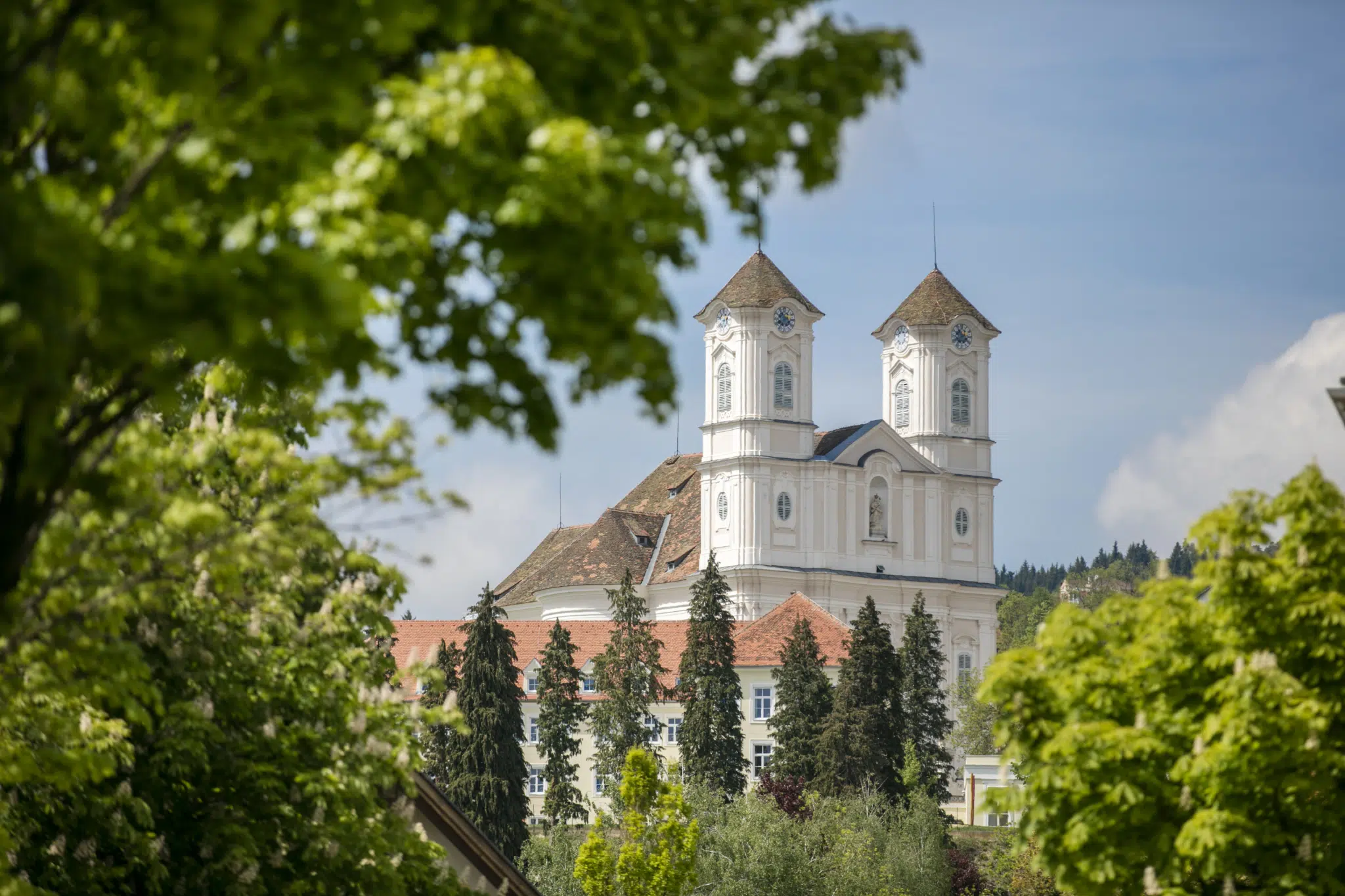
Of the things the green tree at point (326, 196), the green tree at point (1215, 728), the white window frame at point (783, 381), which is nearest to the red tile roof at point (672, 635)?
the white window frame at point (783, 381)

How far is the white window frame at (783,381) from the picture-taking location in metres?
96.9

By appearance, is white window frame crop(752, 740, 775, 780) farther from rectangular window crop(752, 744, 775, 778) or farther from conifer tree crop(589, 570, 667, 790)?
conifer tree crop(589, 570, 667, 790)

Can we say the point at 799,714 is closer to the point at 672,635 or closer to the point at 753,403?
the point at 672,635

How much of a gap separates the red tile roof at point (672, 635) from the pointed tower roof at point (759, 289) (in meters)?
16.1

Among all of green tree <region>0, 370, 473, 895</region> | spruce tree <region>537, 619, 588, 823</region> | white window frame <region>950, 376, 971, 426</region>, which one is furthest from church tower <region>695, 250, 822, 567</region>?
green tree <region>0, 370, 473, 895</region>

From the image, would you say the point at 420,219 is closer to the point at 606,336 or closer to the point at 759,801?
the point at 606,336

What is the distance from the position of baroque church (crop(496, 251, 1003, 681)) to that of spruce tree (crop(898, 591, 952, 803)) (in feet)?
56.4

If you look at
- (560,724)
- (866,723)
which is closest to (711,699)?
(560,724)

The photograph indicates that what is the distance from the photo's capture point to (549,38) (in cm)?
630

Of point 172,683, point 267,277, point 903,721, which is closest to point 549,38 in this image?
point 267,277

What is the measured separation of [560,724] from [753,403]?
30.2 metres

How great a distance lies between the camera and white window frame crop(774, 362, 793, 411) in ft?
318

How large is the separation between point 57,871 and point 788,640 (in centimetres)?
5982

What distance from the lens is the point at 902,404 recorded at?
340ft
